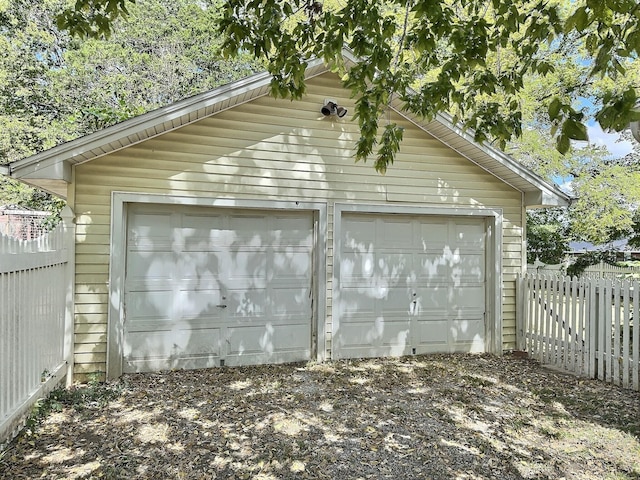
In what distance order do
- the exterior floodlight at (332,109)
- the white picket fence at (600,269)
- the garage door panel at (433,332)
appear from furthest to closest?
the white picket fence at (600,269) < the garage door panel at (433,332) < the exterior floodlight at (332,109)

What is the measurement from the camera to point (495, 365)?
6684 millimetres

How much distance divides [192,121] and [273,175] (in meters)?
1.36

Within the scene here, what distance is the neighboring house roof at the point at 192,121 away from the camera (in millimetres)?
5082

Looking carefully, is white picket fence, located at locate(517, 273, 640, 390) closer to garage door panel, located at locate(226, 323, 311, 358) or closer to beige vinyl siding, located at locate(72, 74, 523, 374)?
beige vinyl siding, located at locate(72, 74, 523, 374)

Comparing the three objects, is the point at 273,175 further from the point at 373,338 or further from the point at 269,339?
the point at 373,338

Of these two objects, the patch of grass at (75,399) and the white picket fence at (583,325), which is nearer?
the patch of grass at (75,399)

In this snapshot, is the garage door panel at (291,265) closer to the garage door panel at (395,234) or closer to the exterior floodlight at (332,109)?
the garage door panel at (395,234)

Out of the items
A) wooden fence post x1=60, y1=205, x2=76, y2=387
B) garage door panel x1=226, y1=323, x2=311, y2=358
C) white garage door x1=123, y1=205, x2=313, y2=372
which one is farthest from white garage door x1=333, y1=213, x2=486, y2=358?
wooden fence post x1=60, y1=205, x2=76, y2=387

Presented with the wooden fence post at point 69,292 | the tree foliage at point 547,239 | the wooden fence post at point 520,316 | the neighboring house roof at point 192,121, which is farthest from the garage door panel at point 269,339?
the tree foliage at point 547,239

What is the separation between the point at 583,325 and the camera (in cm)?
622

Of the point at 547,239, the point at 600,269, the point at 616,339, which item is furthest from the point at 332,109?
the point at 600,269

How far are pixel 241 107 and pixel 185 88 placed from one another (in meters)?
13.7

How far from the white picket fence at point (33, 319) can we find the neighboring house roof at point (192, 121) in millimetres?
665

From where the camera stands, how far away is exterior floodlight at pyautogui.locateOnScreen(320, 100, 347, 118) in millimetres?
6543
